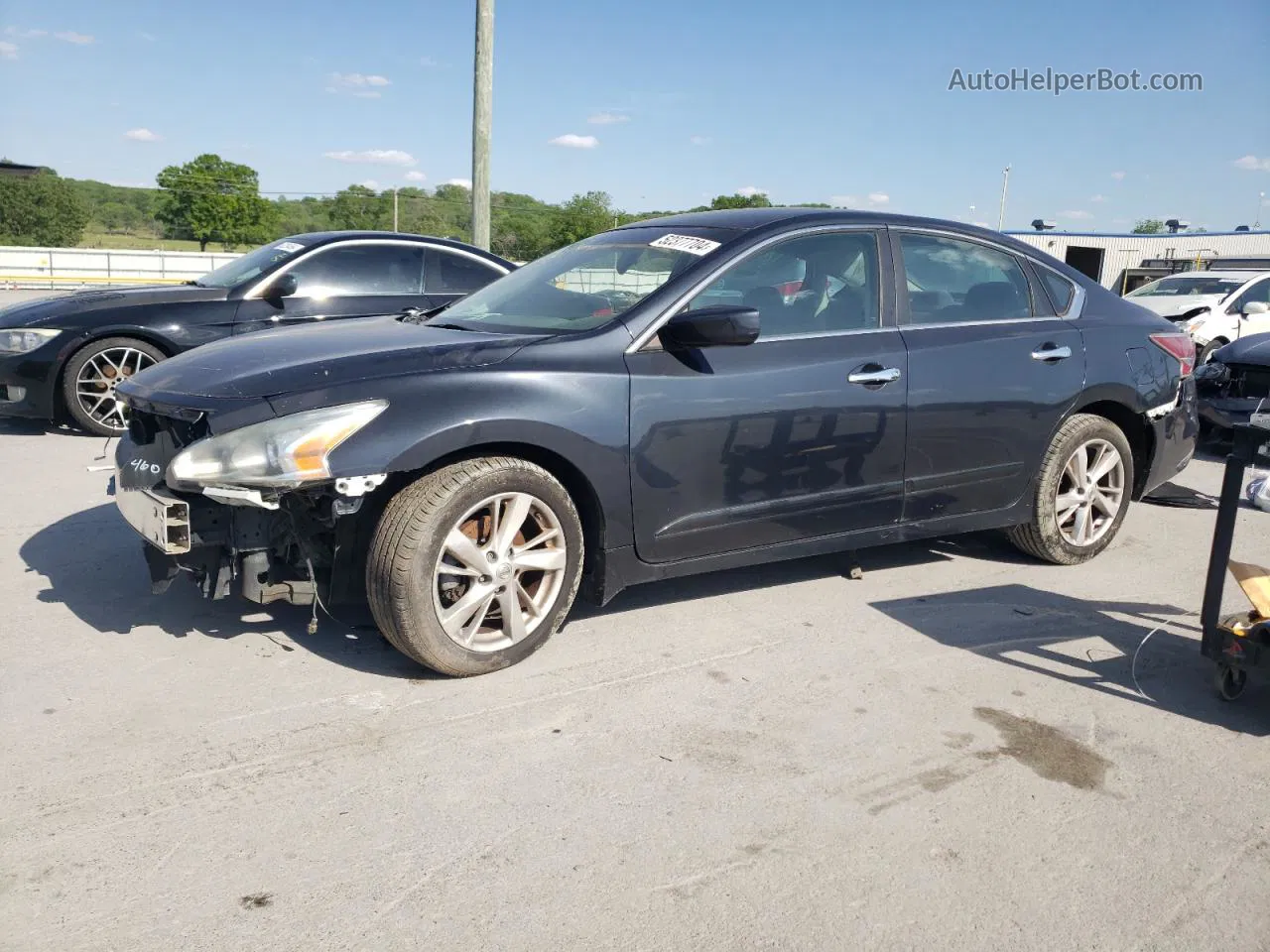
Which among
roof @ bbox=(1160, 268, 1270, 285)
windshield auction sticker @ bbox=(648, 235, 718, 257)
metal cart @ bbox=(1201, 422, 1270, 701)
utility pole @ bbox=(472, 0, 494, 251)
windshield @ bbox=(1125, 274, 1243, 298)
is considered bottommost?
metal cart @ bbox=(1201, 422, 1270, 701)

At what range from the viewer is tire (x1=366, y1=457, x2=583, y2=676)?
3.50 meters

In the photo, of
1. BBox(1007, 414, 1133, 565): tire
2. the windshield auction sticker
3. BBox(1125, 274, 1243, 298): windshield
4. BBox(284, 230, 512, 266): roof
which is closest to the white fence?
BBox(1125, 274, 1243, 298): windshield

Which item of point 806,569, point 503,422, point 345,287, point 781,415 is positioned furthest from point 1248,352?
point 503,422

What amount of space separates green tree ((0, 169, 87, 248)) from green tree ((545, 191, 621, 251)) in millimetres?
32668

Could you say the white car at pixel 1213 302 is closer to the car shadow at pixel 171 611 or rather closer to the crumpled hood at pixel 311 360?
the crumpled hood at pixel 311 360

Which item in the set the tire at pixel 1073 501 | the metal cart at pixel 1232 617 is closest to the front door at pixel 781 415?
the tire at pixel 1073 501

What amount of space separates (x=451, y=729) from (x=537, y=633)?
595 millimetres

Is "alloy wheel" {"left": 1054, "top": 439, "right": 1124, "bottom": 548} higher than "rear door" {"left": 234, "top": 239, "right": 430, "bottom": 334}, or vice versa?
"rear door" {"left": 234, "top": 239, "right": 430, "bottom": 334}

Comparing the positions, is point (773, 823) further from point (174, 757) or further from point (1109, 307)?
point (1109, 307)

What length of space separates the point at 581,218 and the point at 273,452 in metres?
37.7

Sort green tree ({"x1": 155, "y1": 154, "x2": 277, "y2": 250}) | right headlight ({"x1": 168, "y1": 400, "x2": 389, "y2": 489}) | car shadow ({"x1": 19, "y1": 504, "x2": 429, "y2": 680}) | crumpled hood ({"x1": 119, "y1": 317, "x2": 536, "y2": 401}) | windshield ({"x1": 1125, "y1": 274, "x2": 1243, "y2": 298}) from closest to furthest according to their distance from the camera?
right headlight ({"x1": 168, "y1": 400, "x2": 389, "y2": 489}) → crumpled hood ({"x1": 119, "y1": 317, "x2": 536, "y2": 401}) → car shadow ({"x1": 19, "y1": 504, "x2": 429, "y2": 680}) → windshield ({"x1": 1125, "y1": 274, "x2": 1243, "y2": 298}) → green tree ({"x1": 155, "y1": 154, "x2": 277, "y2": 250})

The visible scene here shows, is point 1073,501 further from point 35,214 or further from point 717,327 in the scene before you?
point 35,214

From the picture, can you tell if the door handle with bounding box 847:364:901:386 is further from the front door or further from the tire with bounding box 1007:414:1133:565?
the tire with bounding box 1007:414:1133:565

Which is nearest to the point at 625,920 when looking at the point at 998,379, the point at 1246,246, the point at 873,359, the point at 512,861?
the point at 512,861
